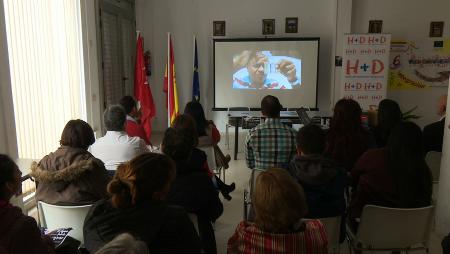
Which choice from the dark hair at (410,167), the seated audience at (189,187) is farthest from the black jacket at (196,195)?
the dark hair at (410,167)

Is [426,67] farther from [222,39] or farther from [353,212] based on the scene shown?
[353,212]

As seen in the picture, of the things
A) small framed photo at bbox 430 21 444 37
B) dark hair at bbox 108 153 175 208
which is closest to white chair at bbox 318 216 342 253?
dark hair at bbox 108 153 175 208

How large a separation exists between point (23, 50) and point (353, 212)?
316 cm

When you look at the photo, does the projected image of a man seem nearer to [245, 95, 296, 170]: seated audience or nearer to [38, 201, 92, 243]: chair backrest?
[245, 95, 296, 170]: seated audience

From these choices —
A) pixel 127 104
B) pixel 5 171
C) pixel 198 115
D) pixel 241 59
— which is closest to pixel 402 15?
pixel 241 59

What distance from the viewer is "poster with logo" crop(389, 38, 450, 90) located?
6.48m

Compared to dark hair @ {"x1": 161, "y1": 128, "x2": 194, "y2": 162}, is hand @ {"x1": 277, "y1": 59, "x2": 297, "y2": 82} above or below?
above

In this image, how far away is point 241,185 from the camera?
4.53 metres

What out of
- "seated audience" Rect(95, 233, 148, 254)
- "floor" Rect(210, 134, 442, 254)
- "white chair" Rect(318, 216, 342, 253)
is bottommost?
"floor" Rect(210, 134, 442, 254)

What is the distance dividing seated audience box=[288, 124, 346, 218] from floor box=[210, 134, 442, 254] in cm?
97

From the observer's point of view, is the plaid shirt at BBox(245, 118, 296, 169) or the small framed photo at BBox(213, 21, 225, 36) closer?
the plaid shirt at BBox(245, 118, 296, 169)

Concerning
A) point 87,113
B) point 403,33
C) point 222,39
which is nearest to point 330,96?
point 403,33

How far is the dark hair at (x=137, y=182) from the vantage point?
145 cm

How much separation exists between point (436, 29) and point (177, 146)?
20.0 feet
